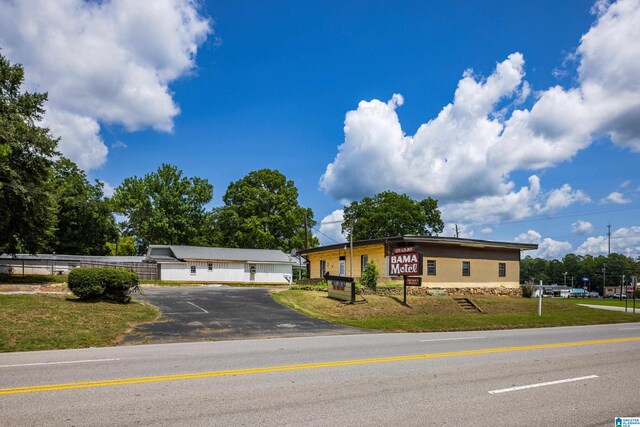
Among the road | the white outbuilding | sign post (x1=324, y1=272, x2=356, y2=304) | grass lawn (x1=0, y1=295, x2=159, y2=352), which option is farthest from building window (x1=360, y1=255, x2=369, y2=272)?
the road

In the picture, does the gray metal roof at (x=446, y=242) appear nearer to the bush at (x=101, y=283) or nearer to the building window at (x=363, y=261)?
the building window at (x=363, y=261)

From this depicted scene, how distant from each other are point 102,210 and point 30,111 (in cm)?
2744

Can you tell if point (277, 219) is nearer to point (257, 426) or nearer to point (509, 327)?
point (509, 327)

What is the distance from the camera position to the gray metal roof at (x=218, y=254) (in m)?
48.2

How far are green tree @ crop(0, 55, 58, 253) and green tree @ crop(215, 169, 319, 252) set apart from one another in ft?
102

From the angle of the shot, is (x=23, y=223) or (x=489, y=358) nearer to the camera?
(x=489, y=358)

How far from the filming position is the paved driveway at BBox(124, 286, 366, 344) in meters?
15.0

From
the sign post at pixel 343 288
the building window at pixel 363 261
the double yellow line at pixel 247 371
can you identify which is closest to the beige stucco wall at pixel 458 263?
the building window at pixel 363 261

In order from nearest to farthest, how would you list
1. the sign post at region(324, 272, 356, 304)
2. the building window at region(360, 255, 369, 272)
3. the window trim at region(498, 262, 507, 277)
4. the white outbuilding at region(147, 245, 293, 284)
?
the sign post at region(324, 272, 356, 304)
the building window at region(360, 255, 369, 272)
the window trim at region(498, 262, 507, 277)
the white outbuilding at region(147, 245, 293, 284)

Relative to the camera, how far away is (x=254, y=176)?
62.8m

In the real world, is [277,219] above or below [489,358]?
above

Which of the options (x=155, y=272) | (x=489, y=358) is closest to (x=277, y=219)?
(x=155, y=272)

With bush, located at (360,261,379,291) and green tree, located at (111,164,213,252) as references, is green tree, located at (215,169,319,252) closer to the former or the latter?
green tree, located at (111,164,213,252)

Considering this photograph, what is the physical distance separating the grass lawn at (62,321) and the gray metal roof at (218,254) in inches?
1105
